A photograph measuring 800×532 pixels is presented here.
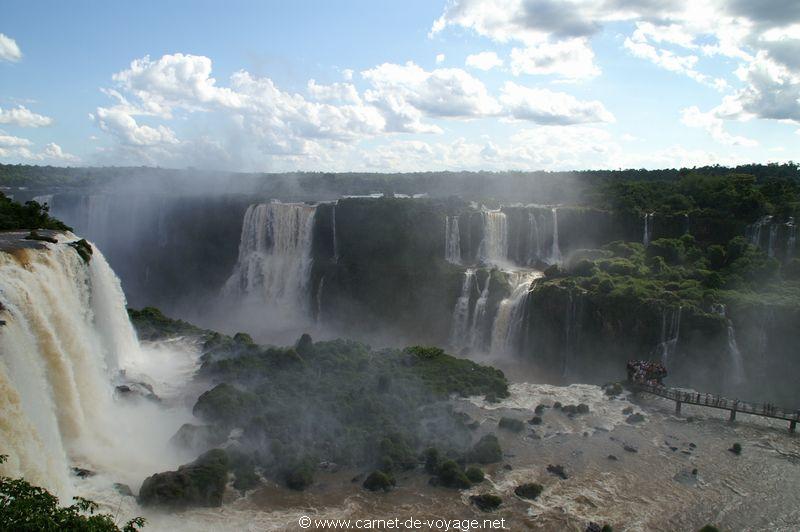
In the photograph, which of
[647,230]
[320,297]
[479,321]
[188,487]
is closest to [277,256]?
[320,297]

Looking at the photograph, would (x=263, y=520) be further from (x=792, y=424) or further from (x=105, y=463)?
(x=792, y=424)

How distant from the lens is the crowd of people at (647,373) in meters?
27.6

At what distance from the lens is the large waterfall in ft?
49.0

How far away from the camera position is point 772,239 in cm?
3822

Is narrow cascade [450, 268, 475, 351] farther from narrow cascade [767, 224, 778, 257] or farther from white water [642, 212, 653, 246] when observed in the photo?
narrow cascade [767, 224, 778, 257]

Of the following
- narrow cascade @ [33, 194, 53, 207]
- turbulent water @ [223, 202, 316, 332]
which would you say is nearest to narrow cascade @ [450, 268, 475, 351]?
turbulent water @ [223, 202, 316, 332]

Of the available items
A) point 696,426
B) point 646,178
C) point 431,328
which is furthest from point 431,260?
point 646,178

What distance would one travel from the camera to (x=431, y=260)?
43594mm

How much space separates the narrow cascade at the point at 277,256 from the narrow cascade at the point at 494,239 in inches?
525

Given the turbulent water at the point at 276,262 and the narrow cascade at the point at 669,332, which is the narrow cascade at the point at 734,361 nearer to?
the narrow cascade at the point at 669,332

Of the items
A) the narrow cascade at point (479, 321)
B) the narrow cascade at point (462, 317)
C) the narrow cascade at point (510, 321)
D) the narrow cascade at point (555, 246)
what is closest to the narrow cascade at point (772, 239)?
the narrow cascade at point (555, 246)

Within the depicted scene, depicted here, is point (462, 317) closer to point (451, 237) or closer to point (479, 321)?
point (479, 321)

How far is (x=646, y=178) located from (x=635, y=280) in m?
46.0

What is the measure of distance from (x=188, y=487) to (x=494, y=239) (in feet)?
102
